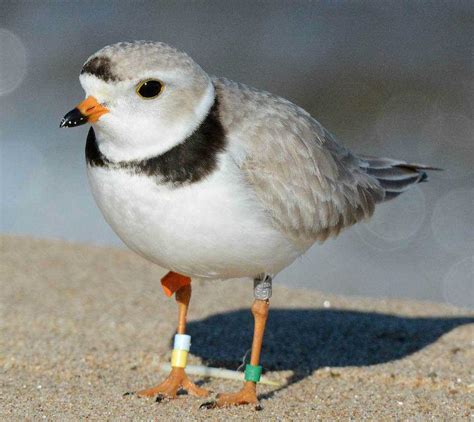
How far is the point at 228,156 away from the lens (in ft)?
10.6

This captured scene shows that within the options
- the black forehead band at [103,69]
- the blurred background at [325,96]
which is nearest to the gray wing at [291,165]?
the black forehead band at [103,69]

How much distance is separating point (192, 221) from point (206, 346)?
1.58 m

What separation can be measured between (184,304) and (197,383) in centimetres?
41

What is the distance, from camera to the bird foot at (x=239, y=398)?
3.56m

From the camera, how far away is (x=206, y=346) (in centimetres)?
456

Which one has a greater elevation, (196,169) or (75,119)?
(75,119)

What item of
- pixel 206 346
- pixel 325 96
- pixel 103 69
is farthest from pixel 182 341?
pixel 325 96

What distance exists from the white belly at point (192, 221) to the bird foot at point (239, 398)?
21.6 inches

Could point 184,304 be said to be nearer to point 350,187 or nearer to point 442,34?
point 350,187

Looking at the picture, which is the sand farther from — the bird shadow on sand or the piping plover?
the piping plover

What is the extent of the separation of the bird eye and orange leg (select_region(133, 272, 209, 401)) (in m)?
1.02

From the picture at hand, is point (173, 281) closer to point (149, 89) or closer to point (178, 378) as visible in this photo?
point (178, 378)

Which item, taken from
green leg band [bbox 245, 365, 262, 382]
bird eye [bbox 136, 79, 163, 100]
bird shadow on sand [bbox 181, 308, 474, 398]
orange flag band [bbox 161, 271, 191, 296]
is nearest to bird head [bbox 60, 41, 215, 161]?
bird eye [bbox 136, 79, 163, 100]

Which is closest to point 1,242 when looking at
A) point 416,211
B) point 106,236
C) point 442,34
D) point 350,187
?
point 106,236
